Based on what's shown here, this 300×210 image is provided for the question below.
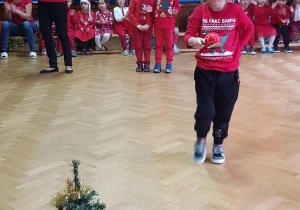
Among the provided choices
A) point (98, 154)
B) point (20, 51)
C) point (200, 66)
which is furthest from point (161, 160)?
point (20, 51)

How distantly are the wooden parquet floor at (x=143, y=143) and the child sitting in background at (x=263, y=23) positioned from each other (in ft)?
6.85

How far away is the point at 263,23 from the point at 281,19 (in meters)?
0.30

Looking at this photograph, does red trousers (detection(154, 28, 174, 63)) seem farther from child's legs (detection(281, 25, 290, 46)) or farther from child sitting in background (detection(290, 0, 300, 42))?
child sitting in background (detection(290, 0, 300, 42))

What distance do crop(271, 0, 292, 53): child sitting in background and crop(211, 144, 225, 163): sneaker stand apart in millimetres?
4702

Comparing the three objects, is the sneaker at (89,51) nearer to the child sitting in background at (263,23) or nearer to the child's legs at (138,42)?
the child's legs at (138,42)

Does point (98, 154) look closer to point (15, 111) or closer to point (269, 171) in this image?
point (269, 171)

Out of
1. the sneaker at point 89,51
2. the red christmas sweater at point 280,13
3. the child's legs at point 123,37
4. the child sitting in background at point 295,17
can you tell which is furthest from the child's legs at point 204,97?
the child sitting in background at point 295,17

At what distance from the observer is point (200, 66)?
2355mm

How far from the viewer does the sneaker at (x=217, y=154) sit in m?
2.46

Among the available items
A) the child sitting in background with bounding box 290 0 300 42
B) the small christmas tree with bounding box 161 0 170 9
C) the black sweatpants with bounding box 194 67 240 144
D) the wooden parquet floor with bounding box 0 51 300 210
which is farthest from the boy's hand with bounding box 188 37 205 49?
the child sitting in background with bounding box 290 0 300 42

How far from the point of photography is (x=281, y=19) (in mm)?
6734

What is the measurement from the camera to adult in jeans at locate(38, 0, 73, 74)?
4.73m

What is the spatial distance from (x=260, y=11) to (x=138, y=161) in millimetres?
5074

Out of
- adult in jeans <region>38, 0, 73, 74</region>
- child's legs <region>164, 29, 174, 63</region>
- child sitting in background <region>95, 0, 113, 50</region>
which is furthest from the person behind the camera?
child sitting in background <region>95, 0, 113, 50</region>
